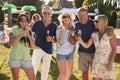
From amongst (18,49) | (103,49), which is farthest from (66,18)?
(18,49)

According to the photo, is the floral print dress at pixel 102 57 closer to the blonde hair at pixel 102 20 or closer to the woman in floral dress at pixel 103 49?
the woman in floral dress at pixel 103 49

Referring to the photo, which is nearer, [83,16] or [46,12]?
[83,16]

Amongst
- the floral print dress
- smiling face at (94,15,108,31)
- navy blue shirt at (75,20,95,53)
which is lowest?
the floral print dress

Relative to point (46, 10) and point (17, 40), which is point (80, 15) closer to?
point (46, 10)

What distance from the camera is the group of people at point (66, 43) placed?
205 inches

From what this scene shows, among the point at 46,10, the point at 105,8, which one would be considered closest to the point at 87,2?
the point at 105,8

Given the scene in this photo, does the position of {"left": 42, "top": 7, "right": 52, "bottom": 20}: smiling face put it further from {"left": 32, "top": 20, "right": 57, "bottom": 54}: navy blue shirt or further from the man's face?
the man's face

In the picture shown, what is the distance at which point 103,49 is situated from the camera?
551cm

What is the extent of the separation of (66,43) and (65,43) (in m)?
0.02

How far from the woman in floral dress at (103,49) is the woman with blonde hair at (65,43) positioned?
309 mm

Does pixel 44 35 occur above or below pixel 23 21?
below

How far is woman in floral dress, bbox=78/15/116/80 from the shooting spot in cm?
537

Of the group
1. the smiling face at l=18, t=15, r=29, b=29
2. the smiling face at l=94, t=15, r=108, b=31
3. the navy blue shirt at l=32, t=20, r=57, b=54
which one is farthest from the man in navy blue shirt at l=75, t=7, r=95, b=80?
the smiling face at l=18, t=15, r=29, b=29

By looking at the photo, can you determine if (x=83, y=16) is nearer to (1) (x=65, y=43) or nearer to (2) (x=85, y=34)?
(2) (x=85, y=34)
